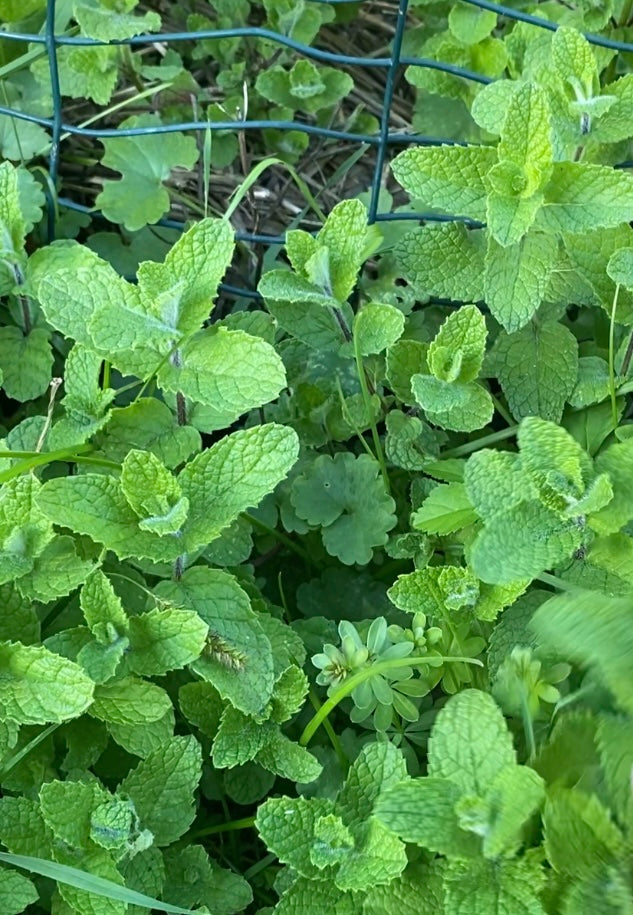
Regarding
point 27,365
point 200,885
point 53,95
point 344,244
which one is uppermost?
point 53,95

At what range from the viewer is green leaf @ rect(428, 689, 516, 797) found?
103 centimetres

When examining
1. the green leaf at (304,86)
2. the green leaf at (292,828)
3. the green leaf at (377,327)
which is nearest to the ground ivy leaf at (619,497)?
the green leaf at (377,327)

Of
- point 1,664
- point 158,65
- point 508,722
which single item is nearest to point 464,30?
point 158,65

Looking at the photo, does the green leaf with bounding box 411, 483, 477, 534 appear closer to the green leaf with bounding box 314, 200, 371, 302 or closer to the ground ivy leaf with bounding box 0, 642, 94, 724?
the green leaf with bounding box 314, 200, 371, 302

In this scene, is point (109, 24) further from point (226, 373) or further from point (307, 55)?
point (226, 373)

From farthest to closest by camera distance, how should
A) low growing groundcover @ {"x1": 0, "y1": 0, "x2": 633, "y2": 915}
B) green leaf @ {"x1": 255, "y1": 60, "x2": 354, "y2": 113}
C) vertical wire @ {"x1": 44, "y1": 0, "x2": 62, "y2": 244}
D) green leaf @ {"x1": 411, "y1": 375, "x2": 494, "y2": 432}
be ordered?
green leaf @ {"x1": 255, "y1": 60, "x2": 354, "y2": 113} < vertical wire @ {"x1": 44, "y1": 0, "x2": 62, "y2": 244} < green leaf @ {"x1": 411, "y1": 375, "x2": 494, "y2": 432} < low growing groundcover @ {"x1": 0, "y1": 0, "x2": 633, "y2": 915}

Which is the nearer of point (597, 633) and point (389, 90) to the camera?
point (597, 633)

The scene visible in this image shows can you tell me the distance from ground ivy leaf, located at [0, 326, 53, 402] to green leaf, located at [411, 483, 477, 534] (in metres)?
0.61

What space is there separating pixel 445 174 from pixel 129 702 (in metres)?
0.80

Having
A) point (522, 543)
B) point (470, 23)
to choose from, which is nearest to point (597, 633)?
point (522, 543)

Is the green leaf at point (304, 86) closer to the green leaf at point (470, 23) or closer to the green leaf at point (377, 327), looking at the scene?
the green leaf at point (470, 23)

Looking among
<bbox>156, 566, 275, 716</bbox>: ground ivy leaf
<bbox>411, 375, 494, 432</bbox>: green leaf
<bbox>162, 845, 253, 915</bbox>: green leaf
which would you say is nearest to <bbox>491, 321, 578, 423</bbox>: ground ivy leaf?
<bbox>411, 375, 494, 432</bbox>: green leaf

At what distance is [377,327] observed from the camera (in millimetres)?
1347

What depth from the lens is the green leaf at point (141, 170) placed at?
1667 mm
